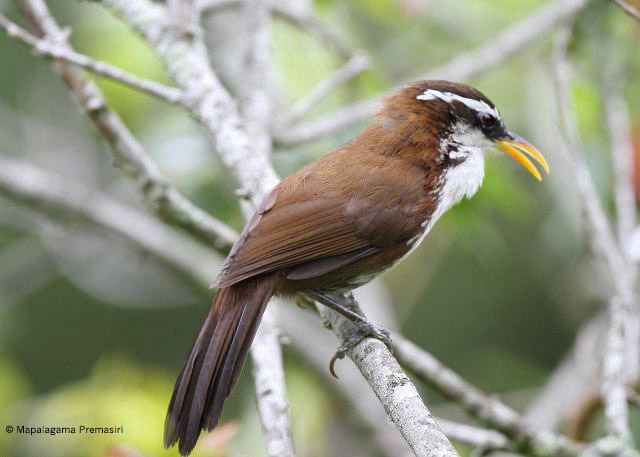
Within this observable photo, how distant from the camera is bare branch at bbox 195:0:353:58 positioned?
4.64 metres

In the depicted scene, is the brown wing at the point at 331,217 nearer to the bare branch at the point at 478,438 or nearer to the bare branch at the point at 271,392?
the bare branch at the point at 271,392

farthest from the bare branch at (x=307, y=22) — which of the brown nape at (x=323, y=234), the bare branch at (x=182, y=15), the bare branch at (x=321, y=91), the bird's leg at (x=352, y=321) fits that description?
the bird's leg at (x=352, y=321)

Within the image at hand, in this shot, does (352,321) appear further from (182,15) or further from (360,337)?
(182,15)

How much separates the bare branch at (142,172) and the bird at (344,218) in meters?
0.34

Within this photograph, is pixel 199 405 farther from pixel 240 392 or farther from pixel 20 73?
pixel 20 73

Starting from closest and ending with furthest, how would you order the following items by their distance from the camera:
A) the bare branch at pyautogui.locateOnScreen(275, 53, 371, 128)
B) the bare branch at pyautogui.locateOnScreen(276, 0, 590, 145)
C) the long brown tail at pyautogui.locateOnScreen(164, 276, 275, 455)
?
the long brown tail at pyautogui.locateOnScreen(164, 276, 275, 455) < the bare branch at pyautogui.locateOnScreen(275, 53, 371, 128) < the bare branch at pyautogui.locateOnScreen(276, 0, 590, 145)

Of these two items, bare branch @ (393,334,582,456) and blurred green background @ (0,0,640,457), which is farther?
blurred green background @ (0,0,640,457)

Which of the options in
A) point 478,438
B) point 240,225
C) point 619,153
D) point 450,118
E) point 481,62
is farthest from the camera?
point 240,225

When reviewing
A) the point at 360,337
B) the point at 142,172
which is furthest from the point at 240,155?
the point at 360,337

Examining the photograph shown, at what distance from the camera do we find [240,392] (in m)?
7.11

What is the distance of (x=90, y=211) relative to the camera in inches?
183

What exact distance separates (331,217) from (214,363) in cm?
72

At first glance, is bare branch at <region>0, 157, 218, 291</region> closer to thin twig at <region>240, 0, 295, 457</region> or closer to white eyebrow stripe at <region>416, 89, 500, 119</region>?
thin twig at <region>240, 0, 295, 457</region>

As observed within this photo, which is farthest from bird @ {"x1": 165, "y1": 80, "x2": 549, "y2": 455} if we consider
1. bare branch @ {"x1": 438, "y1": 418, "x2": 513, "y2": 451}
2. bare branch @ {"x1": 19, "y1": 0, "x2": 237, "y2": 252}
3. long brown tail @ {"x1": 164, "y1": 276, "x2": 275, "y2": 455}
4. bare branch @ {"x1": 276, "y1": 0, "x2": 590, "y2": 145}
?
bare branch @ {"x1": 438, "y1": 418, "x2": 513, "y2": 451}
